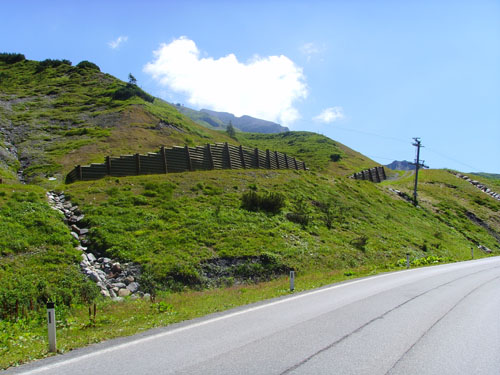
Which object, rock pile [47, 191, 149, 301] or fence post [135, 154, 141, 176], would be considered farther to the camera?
fence post [135, 154, 141, 176]

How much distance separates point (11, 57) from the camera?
9731 cm

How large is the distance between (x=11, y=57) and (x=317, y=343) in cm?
11658

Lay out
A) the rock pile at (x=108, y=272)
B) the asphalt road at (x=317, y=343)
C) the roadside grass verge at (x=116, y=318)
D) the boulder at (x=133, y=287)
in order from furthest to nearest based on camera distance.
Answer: the boulder at (x=133, y=287) < the rock pile at (x=108, y=272) < the roadside grass verge at (x=116, y=318) < the asphalt road at (x=317, y=343)

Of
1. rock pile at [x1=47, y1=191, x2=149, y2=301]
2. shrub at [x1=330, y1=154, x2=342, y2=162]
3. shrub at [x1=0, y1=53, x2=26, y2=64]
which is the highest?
shrub at [x1=0, y1=53, x2=26, y2=64]

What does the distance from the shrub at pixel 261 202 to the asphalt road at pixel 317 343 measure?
1211 centimetres

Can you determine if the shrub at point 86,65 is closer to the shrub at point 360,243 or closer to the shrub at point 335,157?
the shrub at point 335,157

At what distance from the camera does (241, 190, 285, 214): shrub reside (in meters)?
23.1

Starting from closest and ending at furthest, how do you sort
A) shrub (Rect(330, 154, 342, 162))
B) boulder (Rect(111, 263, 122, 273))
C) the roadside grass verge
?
the roadside grass verge → boulder (Rect(111, 263, 122, 273)) → shrub (Rect(330, 154, 342, 162))

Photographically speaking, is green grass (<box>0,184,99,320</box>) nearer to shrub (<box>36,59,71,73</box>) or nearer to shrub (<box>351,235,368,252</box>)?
shrub (<box>351,235,368,252</box>)

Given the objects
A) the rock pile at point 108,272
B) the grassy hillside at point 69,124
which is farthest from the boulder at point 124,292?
the grassy hillside at point 69,124

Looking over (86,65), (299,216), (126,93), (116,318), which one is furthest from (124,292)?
(86,65)

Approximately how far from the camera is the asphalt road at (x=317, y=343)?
5.57 metres

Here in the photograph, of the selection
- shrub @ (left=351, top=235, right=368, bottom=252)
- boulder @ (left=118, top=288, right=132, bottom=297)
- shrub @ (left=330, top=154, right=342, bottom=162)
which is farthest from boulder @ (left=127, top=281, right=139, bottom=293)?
shrub @ (left=330, top=154, right=342, bottom=162)

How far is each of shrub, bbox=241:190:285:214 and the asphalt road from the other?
12.1 m
